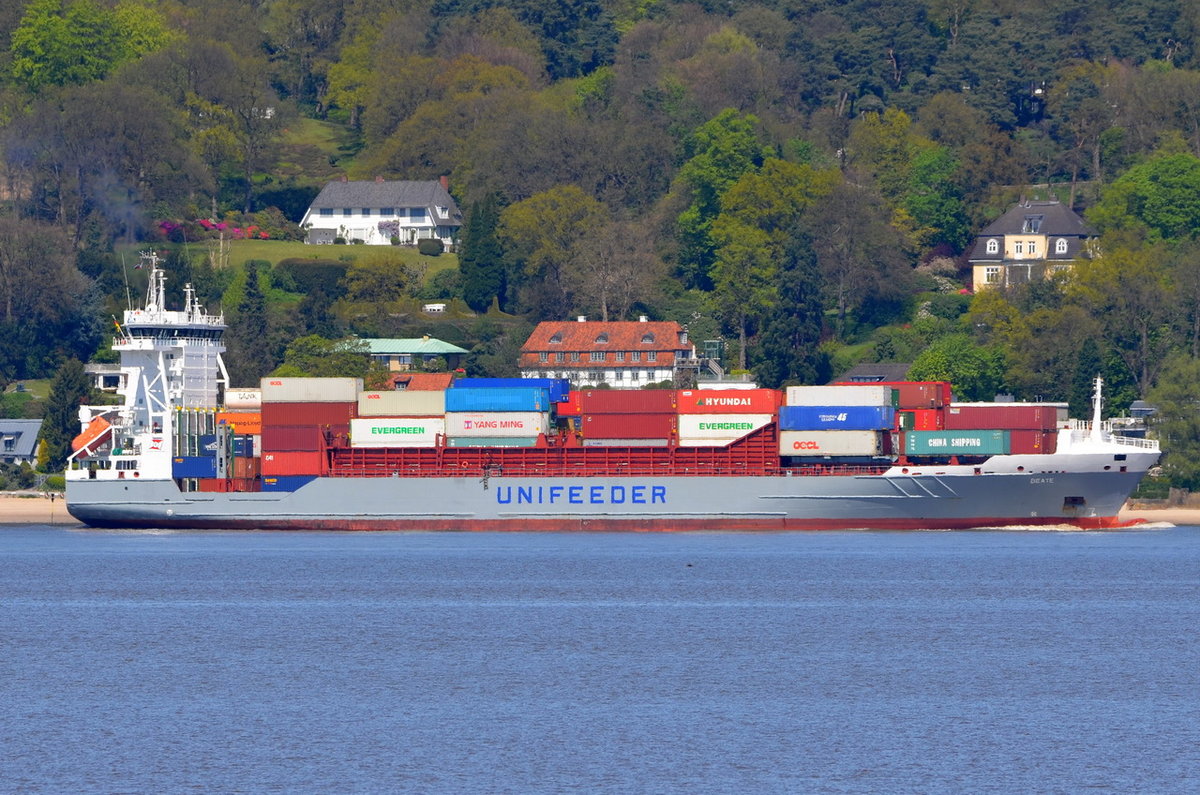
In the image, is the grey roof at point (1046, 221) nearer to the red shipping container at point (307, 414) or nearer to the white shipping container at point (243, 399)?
the white shipping container at point (243, 399)

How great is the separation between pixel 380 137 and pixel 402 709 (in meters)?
Result: 126

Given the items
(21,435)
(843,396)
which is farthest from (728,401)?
(21,435)

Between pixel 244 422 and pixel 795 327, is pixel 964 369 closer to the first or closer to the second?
pixel 795 327

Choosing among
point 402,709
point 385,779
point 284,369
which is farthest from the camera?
point 284,369

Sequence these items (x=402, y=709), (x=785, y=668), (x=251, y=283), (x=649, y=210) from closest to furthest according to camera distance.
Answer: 1. (x=402, y=709)
2. (x=785, y=668)
3. (x=251, y=283)
4. (x=649, y=210)

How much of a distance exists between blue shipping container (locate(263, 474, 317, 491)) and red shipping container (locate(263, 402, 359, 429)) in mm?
2043

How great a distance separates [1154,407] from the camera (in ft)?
322

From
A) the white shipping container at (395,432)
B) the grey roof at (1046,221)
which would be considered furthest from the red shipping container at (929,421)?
the grey roof at (1046,221)

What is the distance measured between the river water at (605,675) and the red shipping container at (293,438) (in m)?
8.03

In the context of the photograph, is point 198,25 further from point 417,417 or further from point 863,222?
point 417,417

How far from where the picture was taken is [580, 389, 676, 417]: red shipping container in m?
76.5

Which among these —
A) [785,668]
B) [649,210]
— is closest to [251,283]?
[649,210]

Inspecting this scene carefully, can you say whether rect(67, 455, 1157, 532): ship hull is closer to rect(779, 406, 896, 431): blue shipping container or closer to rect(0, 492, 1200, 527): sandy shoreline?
rect(779, 406, 896, 431): blue shipping container

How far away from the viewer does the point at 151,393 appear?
8394 centimetres
